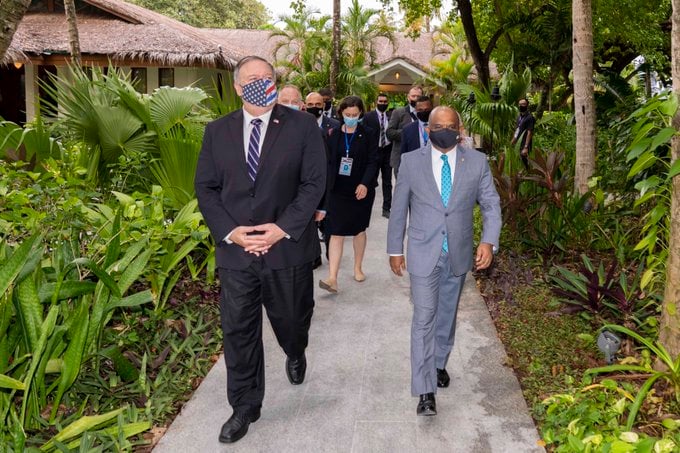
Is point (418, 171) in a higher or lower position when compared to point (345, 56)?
lower

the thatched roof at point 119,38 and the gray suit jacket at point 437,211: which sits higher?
the thatched roof at point 119,38

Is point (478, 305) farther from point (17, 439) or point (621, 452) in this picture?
point (17, 439)

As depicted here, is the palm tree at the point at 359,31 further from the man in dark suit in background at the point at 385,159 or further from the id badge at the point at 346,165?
the id badge at the point at 346,165

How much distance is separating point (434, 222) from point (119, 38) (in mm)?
17026

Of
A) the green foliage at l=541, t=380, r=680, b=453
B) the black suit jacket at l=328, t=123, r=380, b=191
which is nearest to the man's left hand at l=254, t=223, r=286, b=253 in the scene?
the green foliage at l=541, t=380, r=680, b=453

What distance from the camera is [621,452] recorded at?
9.81 ft

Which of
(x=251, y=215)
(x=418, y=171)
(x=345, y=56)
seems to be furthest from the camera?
(x=345, y=56)

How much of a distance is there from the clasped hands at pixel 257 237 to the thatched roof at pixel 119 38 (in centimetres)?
1507

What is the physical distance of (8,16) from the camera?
4.52 m

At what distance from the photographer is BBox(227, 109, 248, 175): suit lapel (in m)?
3.76

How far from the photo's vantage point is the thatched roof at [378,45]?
103ft

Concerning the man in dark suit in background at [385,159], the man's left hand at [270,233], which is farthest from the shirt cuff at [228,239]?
the man in dark suit in background at [385,159]

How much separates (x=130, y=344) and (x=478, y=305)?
3.19m

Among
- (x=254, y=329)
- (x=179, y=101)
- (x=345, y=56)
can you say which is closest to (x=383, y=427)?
(x=254, y=329)
